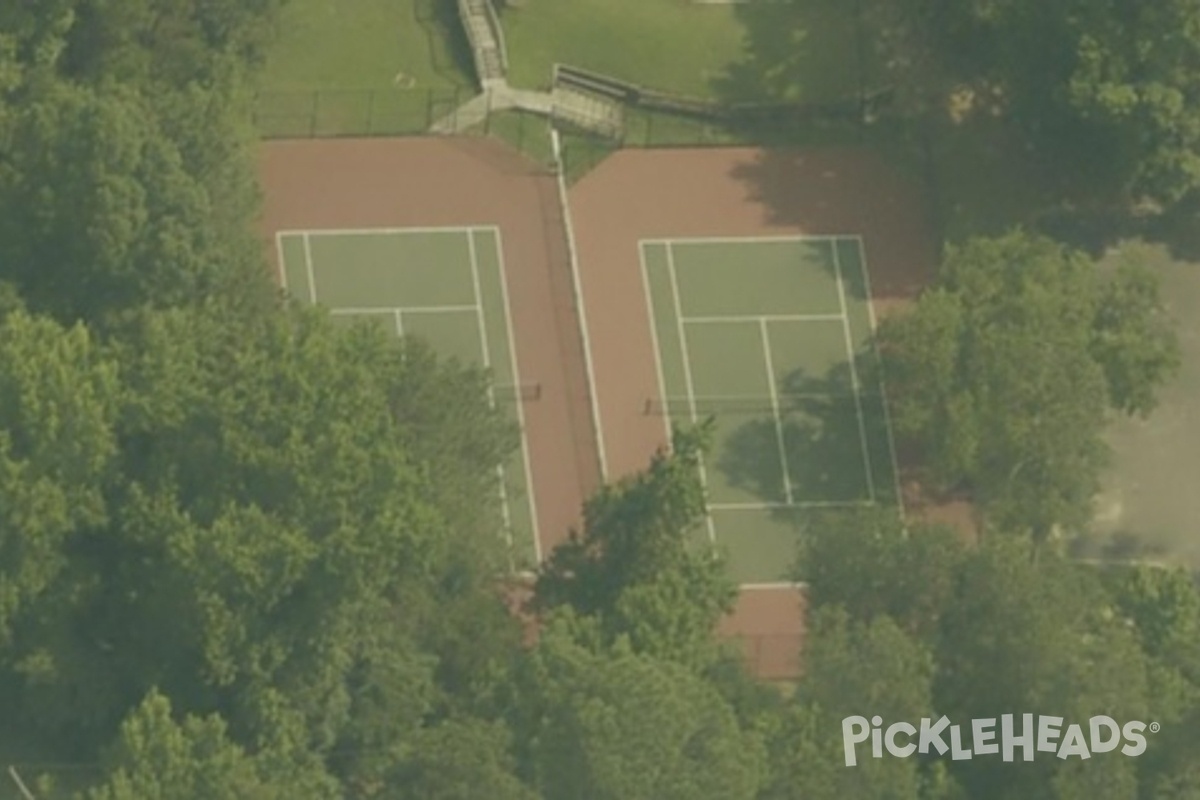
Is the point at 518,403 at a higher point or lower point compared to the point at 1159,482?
higher

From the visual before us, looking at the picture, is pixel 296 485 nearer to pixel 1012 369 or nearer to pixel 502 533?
pixel 502 533

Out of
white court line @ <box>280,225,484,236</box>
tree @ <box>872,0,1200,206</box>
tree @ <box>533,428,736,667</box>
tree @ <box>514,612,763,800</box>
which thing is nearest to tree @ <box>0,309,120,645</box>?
tree @ <box>514,612,763,800</box>

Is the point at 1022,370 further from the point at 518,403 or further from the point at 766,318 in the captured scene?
the point at 518,403

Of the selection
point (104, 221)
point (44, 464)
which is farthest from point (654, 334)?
point (44, 464)

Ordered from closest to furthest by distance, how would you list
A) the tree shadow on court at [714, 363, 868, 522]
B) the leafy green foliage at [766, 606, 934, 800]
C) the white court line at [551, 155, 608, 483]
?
the leafy green foliage at [766, 606, 934, 800], the white court line at [551, 155, 608, 483], the tree shadow on court at [714, 363, 868, 522]

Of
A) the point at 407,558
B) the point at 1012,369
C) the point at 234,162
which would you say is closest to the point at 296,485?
the point at 407,558

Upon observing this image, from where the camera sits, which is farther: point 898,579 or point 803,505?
point 803,505

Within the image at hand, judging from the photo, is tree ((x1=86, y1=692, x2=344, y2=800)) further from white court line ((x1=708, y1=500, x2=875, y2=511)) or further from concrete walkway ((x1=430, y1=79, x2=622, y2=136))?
concrete walkway ((x1=430, y1=79, x2=622, y2=136))
